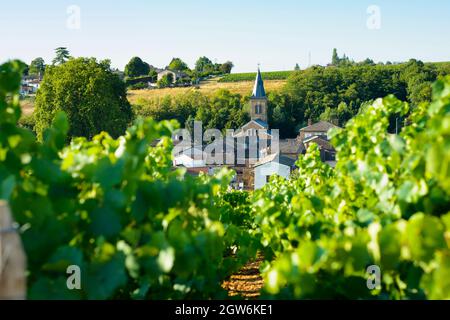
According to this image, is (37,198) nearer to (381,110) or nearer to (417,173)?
(417,173)

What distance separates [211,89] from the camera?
88938mm

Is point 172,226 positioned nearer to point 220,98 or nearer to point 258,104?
point 258,104

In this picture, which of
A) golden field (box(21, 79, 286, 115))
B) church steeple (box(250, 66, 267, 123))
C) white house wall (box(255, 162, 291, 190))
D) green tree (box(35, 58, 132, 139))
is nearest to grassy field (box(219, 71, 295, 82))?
golden field (box(21, 79, 286, 115))

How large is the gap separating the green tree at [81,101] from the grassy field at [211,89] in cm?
4783

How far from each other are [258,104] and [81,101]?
40167 millimetres

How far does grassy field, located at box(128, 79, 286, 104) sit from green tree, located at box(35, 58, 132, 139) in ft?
157

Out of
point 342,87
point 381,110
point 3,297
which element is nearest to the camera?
point 3,297

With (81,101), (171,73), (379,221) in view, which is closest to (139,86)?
(171,73)

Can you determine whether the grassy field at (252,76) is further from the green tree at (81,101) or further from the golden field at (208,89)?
the green tree at (81,101)

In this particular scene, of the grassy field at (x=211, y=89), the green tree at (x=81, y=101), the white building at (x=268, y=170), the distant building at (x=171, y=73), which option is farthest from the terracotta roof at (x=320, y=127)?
the distant building at (x=171, y=73)

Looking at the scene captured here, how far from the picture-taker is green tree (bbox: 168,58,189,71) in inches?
4761
